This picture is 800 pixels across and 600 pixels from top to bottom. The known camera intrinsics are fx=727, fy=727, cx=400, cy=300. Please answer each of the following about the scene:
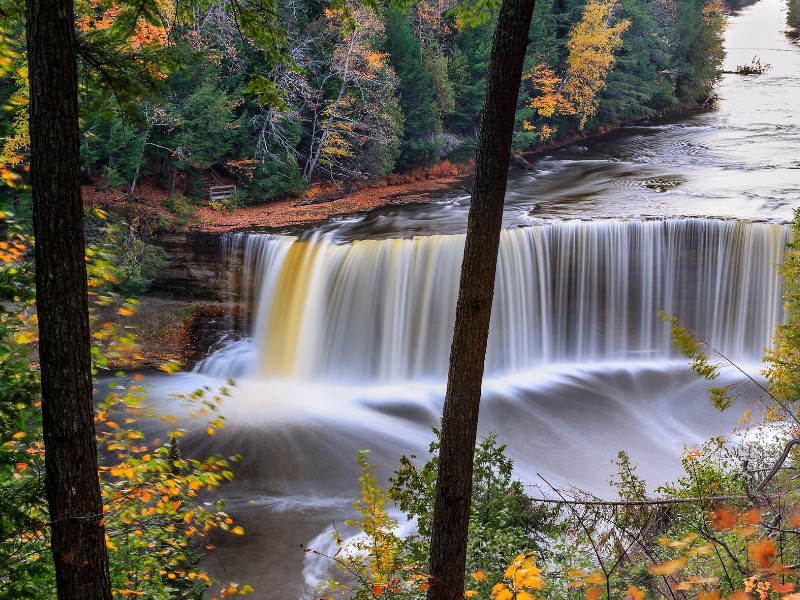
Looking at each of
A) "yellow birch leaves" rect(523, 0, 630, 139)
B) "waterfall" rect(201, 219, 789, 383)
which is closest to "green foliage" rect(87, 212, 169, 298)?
"waterfall" rect(201, 219, 789, 383)

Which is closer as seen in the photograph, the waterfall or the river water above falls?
the river water above falls

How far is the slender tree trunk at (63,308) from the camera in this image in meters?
3.28

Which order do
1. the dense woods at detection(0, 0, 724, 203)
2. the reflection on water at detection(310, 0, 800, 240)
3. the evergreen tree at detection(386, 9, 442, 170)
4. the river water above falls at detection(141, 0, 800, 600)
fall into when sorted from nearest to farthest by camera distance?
1. the river water above falls at detection(141, 0, 800, 600)
2. the dense woods at detection(0, 0, 724, 203)
3. the reflection on water at detection(310, 0, 800, 240)
4. the evergreen tree at detection(386, 9, 442, 170)

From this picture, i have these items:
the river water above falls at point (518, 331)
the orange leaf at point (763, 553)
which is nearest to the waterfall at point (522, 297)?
the river water above falls at point (518, 331)

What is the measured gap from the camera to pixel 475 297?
4.00m

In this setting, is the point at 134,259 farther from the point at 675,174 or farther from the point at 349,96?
the point at 675,174

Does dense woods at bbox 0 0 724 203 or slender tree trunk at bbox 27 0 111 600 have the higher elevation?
dense woods at bbox 0 0 724 203

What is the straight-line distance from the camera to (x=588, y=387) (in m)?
13.9

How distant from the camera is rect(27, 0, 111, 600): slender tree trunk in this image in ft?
10.8

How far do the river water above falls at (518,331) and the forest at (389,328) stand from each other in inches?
2.4

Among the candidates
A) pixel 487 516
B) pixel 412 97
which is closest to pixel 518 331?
pixel 487 516

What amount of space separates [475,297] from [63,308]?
208cm

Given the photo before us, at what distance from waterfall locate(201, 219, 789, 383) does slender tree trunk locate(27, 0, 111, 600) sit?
10.6 metres

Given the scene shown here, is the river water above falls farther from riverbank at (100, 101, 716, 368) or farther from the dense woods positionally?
the dense woods
